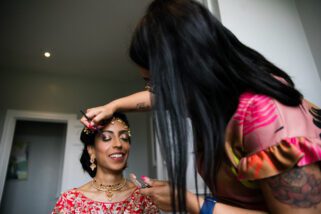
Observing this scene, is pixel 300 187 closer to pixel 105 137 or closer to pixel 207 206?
pixel 207 206

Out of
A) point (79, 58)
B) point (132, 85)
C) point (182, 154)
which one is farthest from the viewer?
point (132, 85)

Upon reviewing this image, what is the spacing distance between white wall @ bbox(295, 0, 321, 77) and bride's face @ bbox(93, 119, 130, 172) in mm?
945

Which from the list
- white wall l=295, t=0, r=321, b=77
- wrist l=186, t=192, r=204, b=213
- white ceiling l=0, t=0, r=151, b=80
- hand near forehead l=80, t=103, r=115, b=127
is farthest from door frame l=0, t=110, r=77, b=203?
white wall l=295, t=0, r=321, b=77

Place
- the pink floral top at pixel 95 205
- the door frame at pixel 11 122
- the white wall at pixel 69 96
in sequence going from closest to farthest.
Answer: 1. the pink floral top at pixel 95 205
2. the door frame at pixel 11 122
3. the white wall at pixel 69 96

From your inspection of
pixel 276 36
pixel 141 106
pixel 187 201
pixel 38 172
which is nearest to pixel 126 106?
pixel 141 106

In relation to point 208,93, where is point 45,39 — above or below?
above

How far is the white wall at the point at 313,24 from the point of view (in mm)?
957

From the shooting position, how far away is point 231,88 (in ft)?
1.51

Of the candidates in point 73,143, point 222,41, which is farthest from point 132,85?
point 222,41

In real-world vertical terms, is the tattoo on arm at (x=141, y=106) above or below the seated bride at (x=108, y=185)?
above

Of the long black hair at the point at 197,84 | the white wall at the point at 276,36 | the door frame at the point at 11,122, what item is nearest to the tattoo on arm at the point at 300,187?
the long black hair at the point at 197,84

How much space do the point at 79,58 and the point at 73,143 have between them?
102 cm

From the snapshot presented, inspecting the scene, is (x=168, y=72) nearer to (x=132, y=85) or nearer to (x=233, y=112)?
(x=233, y=112)

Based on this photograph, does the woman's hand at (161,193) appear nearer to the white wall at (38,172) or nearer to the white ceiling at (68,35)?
the white ceiling at (68,35)
